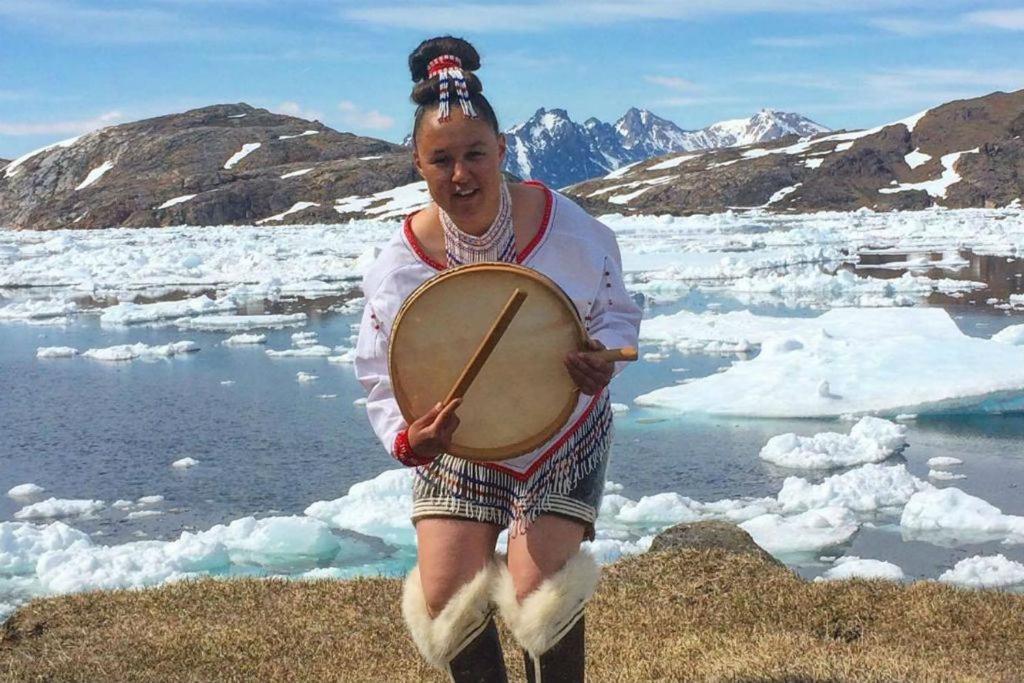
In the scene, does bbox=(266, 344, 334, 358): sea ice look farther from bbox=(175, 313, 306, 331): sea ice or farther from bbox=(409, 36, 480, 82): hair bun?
bbox=(409, 36, 480, 82): hair bun

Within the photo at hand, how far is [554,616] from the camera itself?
309cm

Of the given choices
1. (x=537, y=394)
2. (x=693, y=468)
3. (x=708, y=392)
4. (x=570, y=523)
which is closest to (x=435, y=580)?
(x=570, y=523)

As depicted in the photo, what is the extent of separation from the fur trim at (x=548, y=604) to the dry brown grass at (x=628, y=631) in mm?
1274

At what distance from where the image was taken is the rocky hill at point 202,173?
302 ft

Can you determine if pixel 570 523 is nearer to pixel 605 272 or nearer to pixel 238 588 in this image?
pixel 605 272

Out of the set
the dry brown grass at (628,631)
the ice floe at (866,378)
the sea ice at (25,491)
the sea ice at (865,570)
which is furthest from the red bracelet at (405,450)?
the ice floe at (866,378)

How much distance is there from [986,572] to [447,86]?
19.5 ft

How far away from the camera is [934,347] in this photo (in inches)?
581

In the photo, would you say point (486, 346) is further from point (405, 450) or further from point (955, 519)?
point (955, 519)

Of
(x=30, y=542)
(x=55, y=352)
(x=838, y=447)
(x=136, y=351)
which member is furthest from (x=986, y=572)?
(x=55, y=352)

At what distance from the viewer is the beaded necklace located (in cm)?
314

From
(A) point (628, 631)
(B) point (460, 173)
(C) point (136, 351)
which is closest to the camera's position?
(B) point (460, 173)

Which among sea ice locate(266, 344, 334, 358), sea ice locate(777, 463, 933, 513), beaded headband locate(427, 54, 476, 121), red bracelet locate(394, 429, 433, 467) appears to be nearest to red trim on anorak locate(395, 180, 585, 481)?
red bracelet locate(394, 429, 433, 467)

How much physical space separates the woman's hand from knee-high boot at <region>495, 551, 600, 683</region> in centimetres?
46
